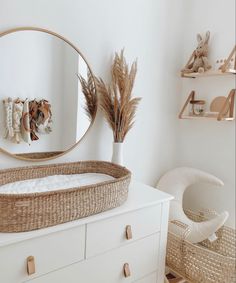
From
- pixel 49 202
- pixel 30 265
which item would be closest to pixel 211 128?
pixel 49 202

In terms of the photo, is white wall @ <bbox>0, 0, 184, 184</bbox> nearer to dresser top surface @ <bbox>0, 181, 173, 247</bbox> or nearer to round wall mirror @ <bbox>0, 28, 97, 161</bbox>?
round wall mirror @ <bbox>0, 28, 97, 161</bbox>

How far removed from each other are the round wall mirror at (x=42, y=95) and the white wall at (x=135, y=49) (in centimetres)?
7

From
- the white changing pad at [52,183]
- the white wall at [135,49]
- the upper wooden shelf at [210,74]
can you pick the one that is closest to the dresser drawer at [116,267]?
the white changing pad at [52,183]

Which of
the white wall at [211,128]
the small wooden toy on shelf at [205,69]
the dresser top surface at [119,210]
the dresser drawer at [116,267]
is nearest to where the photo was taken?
the dresser top surface at [119,210]

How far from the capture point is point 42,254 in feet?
3.43

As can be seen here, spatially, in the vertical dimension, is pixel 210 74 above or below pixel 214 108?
above

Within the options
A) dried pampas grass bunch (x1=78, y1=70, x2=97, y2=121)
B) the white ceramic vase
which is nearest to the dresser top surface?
the white ceramic vase

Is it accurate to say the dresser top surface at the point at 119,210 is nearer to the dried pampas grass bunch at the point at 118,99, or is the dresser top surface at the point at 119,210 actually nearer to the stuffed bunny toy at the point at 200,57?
the dried pampas grass bunch at the point at 118,99

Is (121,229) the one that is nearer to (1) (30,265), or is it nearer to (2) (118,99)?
(1) (30,265)

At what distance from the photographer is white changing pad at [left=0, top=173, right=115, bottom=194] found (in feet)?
3.94

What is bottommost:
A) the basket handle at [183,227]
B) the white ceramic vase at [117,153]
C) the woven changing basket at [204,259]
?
the woven changing basket at [204,259]

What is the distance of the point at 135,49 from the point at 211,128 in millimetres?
811

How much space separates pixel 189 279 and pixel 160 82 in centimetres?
135

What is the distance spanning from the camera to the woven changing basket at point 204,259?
1429 mm
